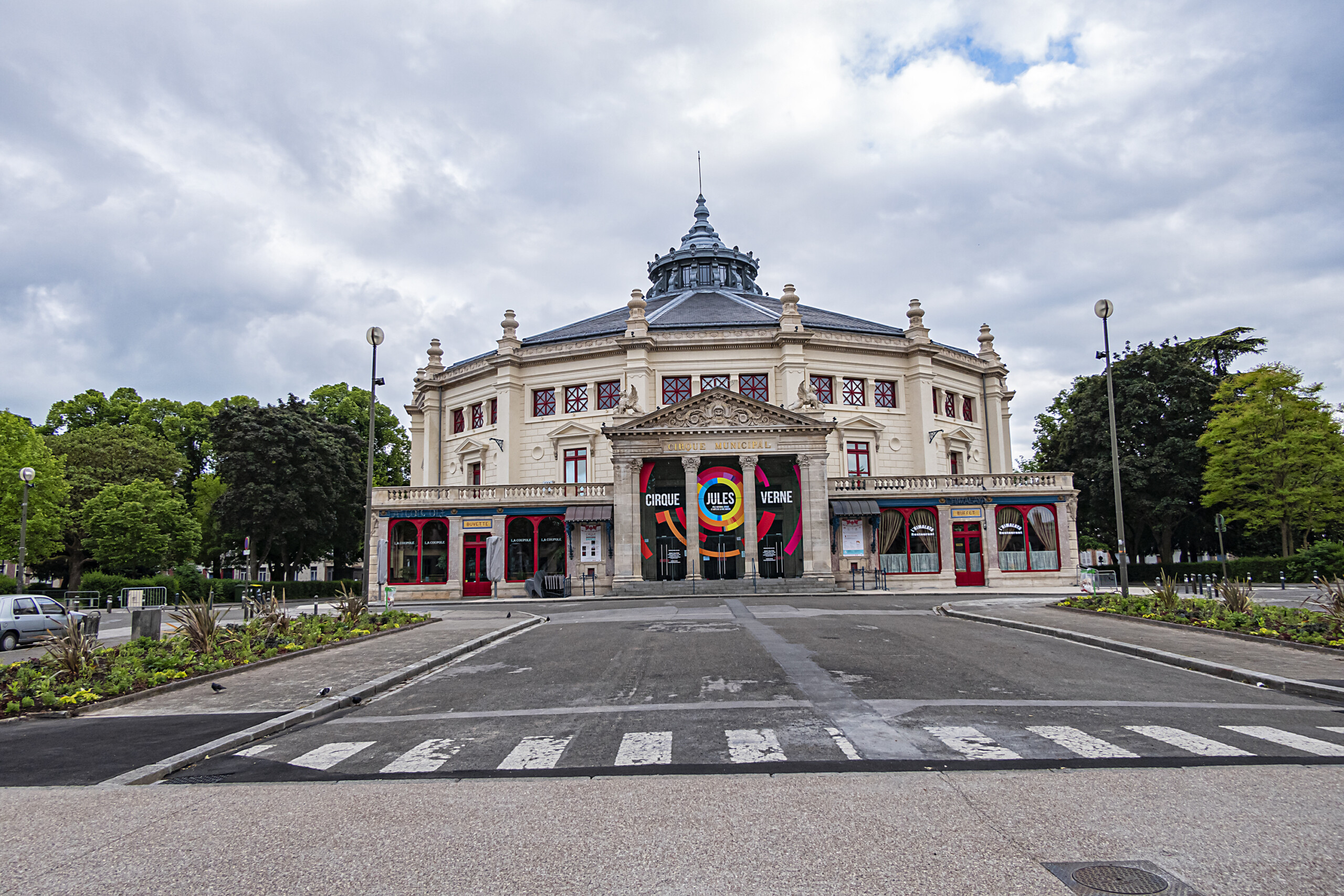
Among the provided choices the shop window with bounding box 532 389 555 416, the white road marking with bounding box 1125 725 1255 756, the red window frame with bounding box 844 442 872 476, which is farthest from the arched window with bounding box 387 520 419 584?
the white road marking with bounding box 1125 725 1255 756

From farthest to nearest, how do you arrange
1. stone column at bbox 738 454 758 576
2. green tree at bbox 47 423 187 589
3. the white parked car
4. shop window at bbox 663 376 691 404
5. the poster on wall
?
green tree at bbox 47 423 187 589 < shop window at bbox 663 376 691 404 < the poster on wall < stone column at bbox 738 454 758 576 < the white parked car

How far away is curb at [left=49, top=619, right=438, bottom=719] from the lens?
11453mm

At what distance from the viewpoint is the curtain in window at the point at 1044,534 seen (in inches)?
1672

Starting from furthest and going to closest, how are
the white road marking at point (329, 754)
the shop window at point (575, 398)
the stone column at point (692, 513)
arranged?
1. the shop window at point (575, 398)
2. the stone column at point (692, 513)
3. the white road marking at point (329, 754)

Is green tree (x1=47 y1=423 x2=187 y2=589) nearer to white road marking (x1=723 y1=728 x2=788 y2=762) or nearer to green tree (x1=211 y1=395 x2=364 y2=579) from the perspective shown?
green tree (x1=211 y1=395 x2=364 y2=579)

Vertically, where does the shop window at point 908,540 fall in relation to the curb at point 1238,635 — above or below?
above

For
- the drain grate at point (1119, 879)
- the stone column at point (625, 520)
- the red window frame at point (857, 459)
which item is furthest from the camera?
the red window frame at point (857, 459)

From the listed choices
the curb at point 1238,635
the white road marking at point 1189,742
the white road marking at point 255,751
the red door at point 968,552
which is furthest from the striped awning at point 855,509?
the white road marking at point 255,751

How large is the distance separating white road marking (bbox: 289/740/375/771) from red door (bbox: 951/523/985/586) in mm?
38222

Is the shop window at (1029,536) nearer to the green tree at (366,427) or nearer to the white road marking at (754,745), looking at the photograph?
the white road marking at (754,745)

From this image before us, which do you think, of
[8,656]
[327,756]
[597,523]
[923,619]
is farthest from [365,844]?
[597,523]

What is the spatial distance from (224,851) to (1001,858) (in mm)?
4798

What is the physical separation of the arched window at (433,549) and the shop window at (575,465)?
8.98 m

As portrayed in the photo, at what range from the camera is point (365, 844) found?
212 inches
